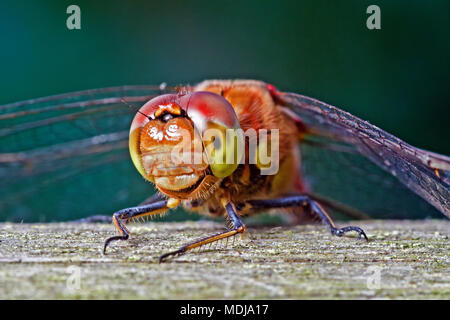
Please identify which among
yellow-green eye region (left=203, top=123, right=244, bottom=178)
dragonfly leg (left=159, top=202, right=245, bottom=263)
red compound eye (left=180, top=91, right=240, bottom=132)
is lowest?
dragonfly leg (left=159, top=202, right=245, bottom=263)

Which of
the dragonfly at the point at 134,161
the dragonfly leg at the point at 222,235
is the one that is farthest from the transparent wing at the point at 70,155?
the dragonfly leg at the point at 222,235

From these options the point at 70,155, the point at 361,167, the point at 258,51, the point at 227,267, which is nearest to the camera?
the point at 227,267

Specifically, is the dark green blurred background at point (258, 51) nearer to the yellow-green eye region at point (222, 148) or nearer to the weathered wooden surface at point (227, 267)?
the yellow-green eye region at point (222, 148)

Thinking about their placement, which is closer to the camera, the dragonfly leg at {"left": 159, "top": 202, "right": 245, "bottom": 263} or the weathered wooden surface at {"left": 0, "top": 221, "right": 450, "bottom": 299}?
the weathered wooden surface at {"left": 0, "top": 221, "right": 450, "bottom": 299}

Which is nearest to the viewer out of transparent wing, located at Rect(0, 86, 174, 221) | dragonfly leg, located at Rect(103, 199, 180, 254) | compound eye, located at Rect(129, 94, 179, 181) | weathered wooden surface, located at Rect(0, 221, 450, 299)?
weathered wooden surface, located at Rect(0, 221, 450, 299)

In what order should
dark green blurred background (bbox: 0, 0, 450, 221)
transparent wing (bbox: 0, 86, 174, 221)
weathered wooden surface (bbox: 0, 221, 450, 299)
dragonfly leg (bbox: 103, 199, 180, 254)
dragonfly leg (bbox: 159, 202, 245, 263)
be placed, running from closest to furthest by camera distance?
weathered wooden surface (bbox: 0, 221, 450, 299)
dragonfly leg (bbox: 159, 202, 245, 263)
dragonfly leg (bbox: 103, 199, 180, 254)
transparent wing (bbox: 0, 86, 174, 221)
dark green blurred background (bbox: 0, 0, 450, 221)

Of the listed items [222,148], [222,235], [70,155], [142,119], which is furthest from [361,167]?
[70,155]

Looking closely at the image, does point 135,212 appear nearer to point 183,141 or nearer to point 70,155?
point 183,141

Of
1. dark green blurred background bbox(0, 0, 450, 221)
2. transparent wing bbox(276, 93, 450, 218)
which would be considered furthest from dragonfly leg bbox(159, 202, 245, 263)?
dark green blurred background bbox(0, 0, 450, 221)

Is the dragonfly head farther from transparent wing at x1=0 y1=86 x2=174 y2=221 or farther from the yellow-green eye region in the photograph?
transparent wing at x1=0 y1=86 x2=174 y2=221
